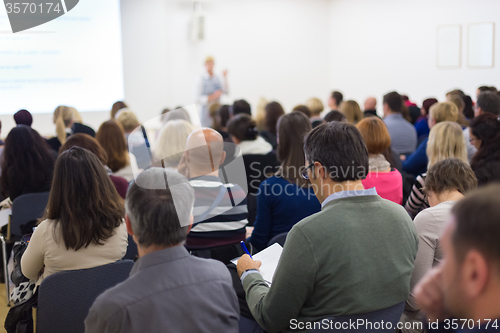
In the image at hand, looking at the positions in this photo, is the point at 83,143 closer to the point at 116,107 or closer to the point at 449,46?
the point at 116,107

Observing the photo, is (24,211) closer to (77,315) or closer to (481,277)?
(77,315)

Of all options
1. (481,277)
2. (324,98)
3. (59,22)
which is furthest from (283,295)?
(324,98)

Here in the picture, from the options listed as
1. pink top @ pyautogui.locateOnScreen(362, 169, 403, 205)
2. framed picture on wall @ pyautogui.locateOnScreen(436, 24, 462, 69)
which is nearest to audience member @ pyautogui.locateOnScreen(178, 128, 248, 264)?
Answer: pink top @ pyautogui.locateOnScreen(362, 169, 403, 205)

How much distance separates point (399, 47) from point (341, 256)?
355 inches

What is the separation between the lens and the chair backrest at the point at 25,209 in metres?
2.74

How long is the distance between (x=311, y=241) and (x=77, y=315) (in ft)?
3.47

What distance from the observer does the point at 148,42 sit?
804cm

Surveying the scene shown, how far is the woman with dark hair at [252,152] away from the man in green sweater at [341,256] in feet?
6.21

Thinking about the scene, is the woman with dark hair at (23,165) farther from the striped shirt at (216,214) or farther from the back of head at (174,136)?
the striped shirt at (216,214)

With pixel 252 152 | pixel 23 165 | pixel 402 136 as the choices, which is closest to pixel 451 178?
pixel 252 152

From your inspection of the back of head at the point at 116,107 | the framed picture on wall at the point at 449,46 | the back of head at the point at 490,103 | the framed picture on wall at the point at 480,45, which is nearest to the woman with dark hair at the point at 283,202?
the back of head at the point at 490,103

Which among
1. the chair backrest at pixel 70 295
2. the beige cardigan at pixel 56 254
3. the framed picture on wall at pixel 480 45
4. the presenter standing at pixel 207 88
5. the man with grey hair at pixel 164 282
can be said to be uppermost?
the framed picture on wall at pixel 480 45

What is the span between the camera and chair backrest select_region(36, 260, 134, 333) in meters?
1.60

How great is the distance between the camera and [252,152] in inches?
146
